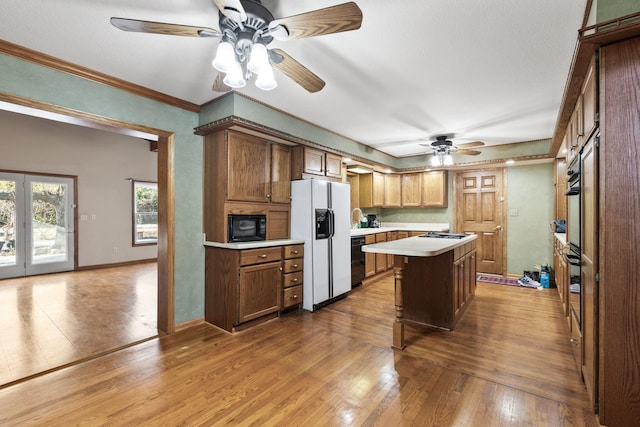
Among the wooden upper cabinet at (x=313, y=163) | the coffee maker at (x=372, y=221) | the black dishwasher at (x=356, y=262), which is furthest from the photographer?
the coffee maker at (x=372, y=221)

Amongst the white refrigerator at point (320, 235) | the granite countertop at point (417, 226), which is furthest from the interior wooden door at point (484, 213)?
the white refrigerator at point (320, 235)

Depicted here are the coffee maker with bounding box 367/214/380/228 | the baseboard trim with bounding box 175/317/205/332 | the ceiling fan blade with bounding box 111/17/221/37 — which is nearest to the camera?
the ceiling fan blade with bounding box 111/17/221/37

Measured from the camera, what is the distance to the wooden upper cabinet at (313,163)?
3.79 m


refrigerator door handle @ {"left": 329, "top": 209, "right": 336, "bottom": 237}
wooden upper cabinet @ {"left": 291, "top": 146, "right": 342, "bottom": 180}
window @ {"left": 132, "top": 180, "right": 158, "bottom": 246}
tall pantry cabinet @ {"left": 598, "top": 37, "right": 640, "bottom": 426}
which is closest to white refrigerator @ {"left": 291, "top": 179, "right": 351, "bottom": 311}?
refrigerator door handle @ {"left": 329, "top": 209, "right": 336, "bottom": 237}

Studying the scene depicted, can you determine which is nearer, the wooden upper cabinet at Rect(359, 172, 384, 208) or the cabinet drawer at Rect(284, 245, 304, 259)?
the cabinet drawer at Rect(284, 245, 304, 259)

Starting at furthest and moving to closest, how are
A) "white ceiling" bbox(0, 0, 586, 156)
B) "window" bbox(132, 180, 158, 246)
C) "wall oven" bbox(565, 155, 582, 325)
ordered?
"window" bbox(132, 180, 158, 246) → "wall oven" bbox(565, 155, 582, 325) → "white ceiling" bbox(0, 0, 586, 156)

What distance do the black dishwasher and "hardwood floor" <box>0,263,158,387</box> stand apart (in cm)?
269

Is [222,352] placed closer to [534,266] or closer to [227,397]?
[227,397]

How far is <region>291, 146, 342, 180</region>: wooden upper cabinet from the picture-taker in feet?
12.4

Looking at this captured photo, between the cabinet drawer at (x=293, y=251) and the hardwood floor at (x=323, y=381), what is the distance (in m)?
0.78

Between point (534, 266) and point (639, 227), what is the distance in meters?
4.37

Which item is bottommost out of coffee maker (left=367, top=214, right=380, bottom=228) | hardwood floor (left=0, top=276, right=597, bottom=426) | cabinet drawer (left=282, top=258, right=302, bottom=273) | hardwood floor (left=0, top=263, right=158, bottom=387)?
hardwood floor (left=0, top=276, right=597, bottom=426)

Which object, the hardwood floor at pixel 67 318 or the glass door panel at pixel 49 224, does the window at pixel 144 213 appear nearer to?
the glass door panel at pixel 49 224

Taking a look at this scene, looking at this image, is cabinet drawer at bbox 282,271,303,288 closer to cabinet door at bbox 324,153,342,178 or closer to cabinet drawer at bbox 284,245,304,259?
cabinet drawer at bbox 284,245,304,259
